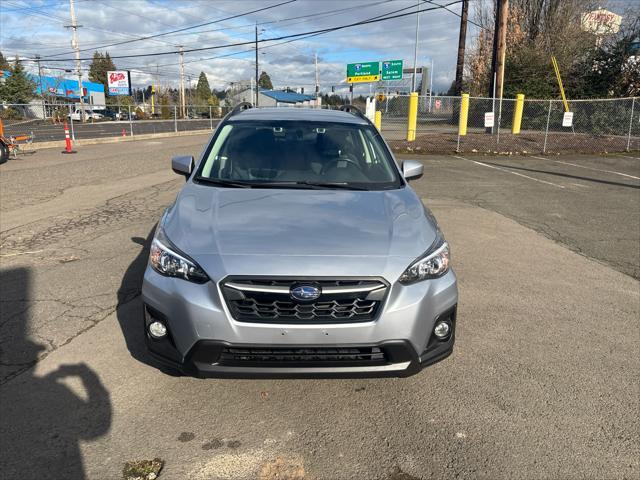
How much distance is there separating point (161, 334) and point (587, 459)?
238 centimetres

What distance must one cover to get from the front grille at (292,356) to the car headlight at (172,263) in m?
0.44

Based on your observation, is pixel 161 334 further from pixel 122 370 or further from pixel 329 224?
pixel 329 224

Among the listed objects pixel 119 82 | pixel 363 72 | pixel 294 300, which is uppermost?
pixel 363 72

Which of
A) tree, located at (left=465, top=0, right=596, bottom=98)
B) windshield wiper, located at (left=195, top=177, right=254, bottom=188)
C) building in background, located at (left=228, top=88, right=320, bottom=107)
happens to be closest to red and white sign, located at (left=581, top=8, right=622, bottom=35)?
tree, located at (left=465, top=0, right=596, bottom=98)

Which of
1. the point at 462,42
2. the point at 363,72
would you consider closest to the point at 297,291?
the point at 462,42

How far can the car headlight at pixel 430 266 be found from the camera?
9.19ft

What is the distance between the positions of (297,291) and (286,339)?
26 cm

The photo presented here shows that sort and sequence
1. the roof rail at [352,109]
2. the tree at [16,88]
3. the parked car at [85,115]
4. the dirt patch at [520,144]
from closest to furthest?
the roof rail at [352,109], the dirt patch at [520,144], the parked car at [85,115], the tree at [16,88]

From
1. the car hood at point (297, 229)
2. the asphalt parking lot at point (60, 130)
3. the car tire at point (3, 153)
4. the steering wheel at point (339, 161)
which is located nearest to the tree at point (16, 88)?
the asphalt parking lot at point (60, 130)

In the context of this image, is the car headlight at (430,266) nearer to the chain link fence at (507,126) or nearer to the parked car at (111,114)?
the chain link fence at (507,126)

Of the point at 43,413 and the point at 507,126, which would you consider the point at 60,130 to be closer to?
the point at 507,126

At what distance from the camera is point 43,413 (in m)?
2.93

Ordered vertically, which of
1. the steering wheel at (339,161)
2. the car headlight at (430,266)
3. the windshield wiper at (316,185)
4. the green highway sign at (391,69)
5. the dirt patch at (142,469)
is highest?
the green highway sign at (391,69)

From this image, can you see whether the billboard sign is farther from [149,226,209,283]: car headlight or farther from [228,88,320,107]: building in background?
[149,226,209,283]: car headlight
